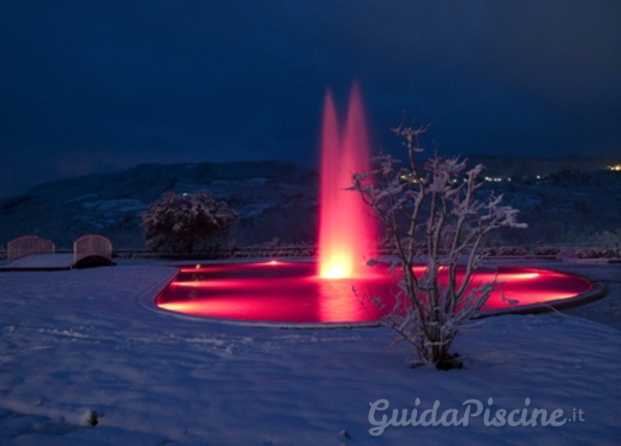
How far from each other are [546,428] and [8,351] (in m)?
5.24

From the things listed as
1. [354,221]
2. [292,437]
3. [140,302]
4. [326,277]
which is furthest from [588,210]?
[292,437]

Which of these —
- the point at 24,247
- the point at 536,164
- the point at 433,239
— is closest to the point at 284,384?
the point at 433,239

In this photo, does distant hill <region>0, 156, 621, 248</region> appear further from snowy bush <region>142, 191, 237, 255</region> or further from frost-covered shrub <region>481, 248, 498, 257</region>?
snowy bush <region>142, 191, 237, 255</region>

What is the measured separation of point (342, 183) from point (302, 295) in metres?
10.3

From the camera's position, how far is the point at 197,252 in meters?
28.4

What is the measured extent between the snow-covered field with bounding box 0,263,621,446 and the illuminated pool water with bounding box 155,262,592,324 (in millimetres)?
1279

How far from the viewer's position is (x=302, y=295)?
12.1 m

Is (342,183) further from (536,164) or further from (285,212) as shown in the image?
(536,164)

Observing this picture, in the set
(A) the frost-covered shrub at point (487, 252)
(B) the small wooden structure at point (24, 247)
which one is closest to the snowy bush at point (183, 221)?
(B) the small wooden structure at point (24, 247)

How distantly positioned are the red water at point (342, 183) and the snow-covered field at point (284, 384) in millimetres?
13232

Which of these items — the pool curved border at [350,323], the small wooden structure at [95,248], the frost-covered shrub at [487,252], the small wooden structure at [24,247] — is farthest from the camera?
the small wooden structure at [24,247]

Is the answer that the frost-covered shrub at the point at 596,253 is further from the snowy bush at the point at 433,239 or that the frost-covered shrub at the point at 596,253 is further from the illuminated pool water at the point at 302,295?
the snowy bush at the point at 433,239

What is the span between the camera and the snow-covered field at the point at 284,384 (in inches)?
139

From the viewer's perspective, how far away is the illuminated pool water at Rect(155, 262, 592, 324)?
9.23 m
